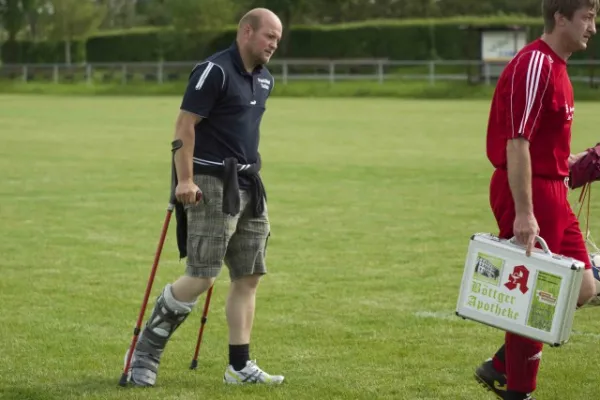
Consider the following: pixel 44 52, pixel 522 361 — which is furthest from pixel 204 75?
pixel 44 52

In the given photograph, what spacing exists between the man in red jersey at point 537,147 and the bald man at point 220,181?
1.42m

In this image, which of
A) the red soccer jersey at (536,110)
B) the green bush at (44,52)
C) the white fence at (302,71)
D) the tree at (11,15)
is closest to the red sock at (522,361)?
the red soccer jersey at (536,110)

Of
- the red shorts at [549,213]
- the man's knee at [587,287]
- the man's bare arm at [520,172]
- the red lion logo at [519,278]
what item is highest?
the man's bare arm at [520,172]

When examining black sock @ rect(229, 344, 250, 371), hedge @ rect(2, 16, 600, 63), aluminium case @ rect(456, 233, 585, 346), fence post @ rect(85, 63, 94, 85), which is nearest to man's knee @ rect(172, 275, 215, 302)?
black sock @ rect(229, 344, 250, 371)

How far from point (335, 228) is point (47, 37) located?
72.6 meters

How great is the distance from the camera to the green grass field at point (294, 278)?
23.5 feet

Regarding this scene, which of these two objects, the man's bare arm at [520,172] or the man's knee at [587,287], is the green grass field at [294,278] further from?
the man's bare arm at [520,172]

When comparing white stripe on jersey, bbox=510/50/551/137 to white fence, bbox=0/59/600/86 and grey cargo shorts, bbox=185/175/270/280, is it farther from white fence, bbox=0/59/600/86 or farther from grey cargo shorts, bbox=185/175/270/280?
white fence, bbox=0/59/600/86

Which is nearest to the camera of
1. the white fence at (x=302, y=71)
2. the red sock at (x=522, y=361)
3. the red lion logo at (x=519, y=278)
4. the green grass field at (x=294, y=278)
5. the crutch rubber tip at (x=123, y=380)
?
the red lion logo at (x=519, y=278)

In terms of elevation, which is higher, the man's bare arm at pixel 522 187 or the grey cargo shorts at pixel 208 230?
the man's bare arm at pixel 522 187

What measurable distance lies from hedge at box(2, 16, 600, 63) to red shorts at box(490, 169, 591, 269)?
51.0 m

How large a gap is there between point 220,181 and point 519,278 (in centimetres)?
175

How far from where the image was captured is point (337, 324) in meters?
8.77

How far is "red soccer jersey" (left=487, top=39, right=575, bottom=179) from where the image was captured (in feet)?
18.6
